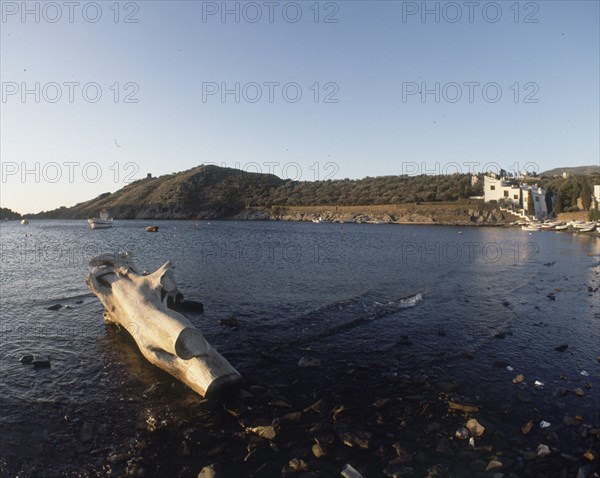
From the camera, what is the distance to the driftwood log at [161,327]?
11398 mm

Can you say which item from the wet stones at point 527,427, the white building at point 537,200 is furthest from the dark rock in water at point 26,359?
the white building at point 537,200

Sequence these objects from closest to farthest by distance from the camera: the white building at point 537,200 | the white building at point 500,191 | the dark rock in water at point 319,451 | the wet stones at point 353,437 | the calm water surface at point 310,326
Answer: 1. the dark rock in water at point 319,451
2. the wet stones at point 353,437
3. the calm water surface at point 310,326
4. the white building at point 537,200
5. the white building at point 500,191

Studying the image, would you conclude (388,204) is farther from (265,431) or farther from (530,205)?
(265,431)

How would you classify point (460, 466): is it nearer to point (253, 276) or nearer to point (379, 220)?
point (253, 276)

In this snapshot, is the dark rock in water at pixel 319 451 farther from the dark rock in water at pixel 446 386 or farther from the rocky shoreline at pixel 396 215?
the rocky shoreline at pixel 396 215

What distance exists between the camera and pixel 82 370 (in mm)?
13219

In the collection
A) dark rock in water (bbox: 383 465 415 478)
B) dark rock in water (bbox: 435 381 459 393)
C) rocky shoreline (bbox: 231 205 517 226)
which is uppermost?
rocky shoreline (bbox: 231 205 517 226)

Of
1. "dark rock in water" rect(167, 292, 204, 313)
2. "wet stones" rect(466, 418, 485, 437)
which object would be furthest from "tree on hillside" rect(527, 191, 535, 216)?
"wet stones" rect(466, 418, 485, 437)

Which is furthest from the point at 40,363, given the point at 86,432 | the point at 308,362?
the point at 308,362

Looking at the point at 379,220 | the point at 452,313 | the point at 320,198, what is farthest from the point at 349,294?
the point at 320,198

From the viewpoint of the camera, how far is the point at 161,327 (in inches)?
492

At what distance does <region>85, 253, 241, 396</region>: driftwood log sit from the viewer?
11398mm

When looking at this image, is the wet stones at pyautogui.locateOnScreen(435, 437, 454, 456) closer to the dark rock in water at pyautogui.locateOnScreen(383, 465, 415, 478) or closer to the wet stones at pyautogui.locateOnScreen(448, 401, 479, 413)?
the dark rock in water at pyautogui.locateOnScreen(383, 465, 415, 478)

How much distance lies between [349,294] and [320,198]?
157591 millimetres
